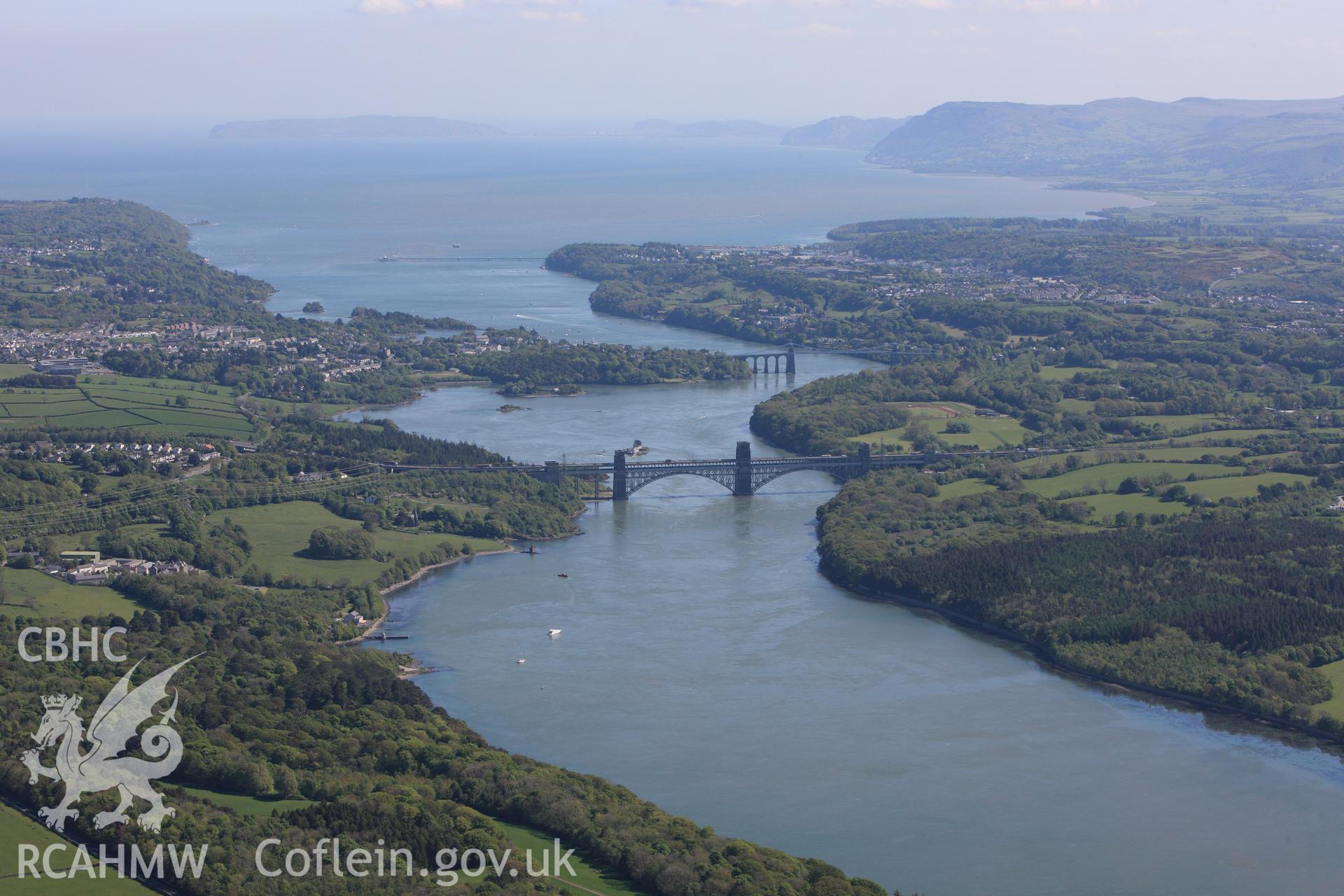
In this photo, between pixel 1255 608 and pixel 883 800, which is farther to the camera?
pixel 1255 608

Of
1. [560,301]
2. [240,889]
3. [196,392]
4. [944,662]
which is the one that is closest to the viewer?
[240,889]

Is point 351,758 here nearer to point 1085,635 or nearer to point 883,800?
point 883,800

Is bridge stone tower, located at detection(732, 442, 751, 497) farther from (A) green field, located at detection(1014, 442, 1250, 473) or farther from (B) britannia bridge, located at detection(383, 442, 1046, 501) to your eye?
(A) green field, located at detection(1014, 442, 1250, 473)

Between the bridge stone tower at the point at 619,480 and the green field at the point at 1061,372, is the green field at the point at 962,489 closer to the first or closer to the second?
the bridge stone tower at the point at 619,480

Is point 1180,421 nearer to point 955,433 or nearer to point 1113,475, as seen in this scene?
point 955,433

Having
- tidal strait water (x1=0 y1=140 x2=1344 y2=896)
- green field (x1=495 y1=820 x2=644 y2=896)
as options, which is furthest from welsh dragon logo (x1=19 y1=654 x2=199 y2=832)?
tidal strait water (x1=0 y1=140 x2=1344 y2=896)

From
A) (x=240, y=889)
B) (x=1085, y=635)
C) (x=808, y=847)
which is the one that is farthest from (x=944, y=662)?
(x=240, y=889)

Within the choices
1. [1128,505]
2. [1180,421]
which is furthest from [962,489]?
[1180,421]
